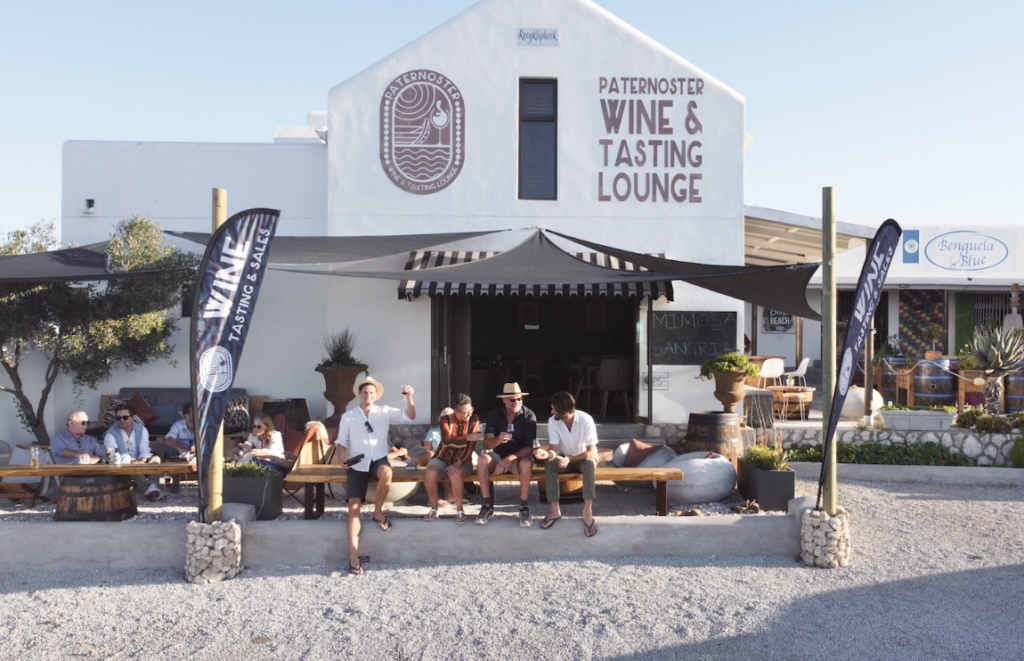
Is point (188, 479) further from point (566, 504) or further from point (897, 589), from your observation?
point (897, 589)

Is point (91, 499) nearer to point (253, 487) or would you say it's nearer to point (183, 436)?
point (253, 487)

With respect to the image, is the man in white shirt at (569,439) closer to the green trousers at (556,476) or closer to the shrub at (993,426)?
the green trousers at (556,476)

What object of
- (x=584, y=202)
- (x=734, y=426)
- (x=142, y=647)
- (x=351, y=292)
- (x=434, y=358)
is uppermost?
(x=584, y=202)

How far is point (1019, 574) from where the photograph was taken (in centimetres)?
501

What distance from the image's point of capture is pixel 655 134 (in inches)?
341

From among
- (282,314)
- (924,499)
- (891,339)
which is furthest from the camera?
(891,339)

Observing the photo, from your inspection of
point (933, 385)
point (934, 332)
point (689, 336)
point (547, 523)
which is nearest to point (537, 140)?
point (689, 336)

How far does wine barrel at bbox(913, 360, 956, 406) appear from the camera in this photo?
10609 mm

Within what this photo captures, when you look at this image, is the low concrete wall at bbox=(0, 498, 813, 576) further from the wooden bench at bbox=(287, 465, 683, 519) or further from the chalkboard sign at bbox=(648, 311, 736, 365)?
the chalkboard sign at bbox=(648, 311, 736, 365)

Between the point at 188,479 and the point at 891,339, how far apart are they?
12864 millimetres

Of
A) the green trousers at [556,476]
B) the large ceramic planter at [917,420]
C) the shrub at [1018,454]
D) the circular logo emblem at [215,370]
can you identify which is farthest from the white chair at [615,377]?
the circular logo emblem at [215,370]

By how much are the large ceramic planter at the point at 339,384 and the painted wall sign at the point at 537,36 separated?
153 inches

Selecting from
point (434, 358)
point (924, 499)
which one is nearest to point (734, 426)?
point (924, 499)

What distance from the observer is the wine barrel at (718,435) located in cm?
726
